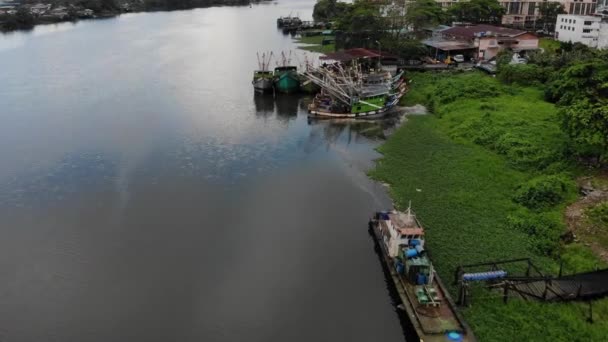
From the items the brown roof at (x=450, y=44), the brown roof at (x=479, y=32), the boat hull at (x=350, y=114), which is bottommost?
the boat hull at (x=350, y=114)

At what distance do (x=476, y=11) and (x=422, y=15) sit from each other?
15307mm

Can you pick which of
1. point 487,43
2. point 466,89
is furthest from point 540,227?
point 487,43

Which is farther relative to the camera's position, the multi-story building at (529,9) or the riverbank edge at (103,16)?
the riverbank edge at (103,16)

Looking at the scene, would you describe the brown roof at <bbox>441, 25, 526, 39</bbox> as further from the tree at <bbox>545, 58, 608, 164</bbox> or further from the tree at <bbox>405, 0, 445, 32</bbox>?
the tree at <bbox>545, 58, 608, 164</bbox>

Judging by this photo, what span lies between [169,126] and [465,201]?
21.6 m

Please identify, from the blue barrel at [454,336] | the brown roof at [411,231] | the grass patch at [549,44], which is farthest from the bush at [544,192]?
the grass patch at [549,44]

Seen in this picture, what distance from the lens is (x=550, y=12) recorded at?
219ft

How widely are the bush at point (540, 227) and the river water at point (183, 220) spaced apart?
604 centimetres

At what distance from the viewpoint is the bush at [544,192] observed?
22481mm

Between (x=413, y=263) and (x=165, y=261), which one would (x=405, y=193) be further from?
(x=165, y=261)

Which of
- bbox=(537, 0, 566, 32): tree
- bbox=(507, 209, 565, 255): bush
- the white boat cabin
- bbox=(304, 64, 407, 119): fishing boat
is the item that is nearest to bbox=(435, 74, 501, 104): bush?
bbox=(304, 64, 407, 119): fishing boat

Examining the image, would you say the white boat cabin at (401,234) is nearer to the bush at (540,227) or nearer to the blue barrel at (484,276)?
the blue barrel at (484,276)

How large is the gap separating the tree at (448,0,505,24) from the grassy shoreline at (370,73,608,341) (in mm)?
37420

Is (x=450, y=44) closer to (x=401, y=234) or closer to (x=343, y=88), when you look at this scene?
(x=343, y=88)
